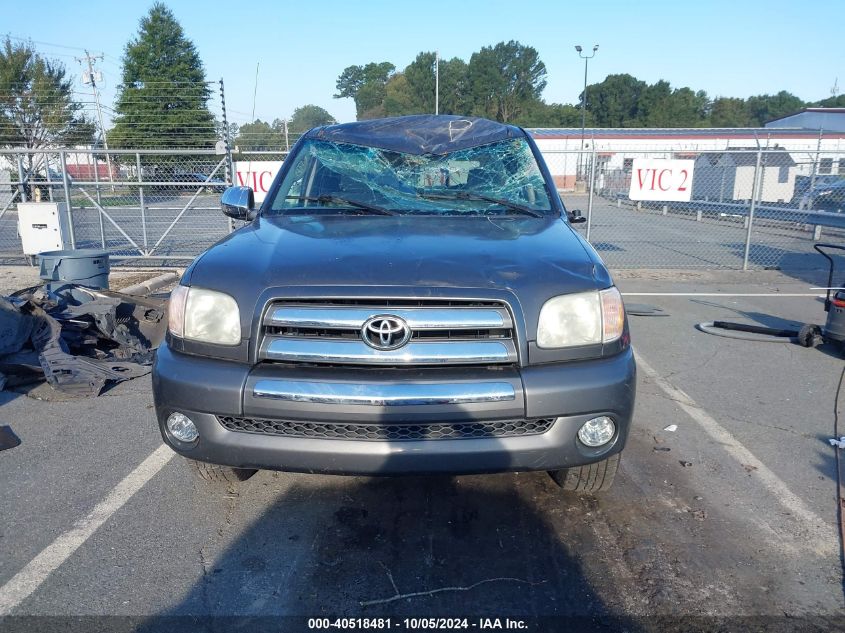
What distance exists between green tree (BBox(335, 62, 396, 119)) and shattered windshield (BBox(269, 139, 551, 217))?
9792cm

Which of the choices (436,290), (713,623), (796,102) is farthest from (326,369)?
(796,102)

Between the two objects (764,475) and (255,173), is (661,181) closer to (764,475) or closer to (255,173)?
(255,173)

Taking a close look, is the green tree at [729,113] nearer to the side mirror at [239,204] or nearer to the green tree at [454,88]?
the green tree at [454,88]

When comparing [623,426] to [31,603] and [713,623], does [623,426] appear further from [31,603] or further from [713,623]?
[31,603]

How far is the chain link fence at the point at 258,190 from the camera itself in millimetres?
10711

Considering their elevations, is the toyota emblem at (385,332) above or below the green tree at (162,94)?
below

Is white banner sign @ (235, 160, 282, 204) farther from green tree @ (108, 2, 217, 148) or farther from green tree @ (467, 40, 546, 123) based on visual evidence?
green tree @ (467, 40, 546, 123)

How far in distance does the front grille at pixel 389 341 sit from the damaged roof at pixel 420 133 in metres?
1.79

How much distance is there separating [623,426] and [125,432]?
3232 millimetres

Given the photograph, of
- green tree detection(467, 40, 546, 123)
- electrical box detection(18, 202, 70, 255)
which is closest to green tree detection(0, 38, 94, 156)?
electrical box detection(18, 202, 70, 255)

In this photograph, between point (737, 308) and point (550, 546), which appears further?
point (737, 308)

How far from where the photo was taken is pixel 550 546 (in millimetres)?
2879

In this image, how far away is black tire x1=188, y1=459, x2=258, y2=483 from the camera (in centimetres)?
322

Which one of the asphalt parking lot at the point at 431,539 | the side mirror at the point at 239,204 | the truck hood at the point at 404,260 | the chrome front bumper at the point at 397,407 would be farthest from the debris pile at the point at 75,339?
the chrome front bumper at the point at 397,407
